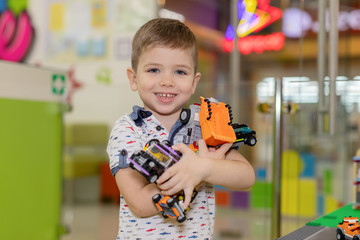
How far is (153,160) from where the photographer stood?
816 millimetres

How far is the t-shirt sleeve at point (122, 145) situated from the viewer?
0.94 meters

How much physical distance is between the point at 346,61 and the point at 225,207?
2.98 m

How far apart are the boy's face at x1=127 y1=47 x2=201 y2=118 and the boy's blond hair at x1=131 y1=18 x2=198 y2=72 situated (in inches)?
0.4

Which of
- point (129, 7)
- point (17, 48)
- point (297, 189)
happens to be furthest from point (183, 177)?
point (17, 48)

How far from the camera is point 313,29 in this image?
5078mm

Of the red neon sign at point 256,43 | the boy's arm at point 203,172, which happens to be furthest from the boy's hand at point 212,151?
the red neon sign at point 256,43

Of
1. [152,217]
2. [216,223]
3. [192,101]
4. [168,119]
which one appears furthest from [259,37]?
[152,217]

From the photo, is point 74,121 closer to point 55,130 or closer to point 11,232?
point 55,130

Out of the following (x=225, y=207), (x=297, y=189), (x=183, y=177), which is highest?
(x=183, y=177)

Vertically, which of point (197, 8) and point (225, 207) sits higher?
point (197, 8)

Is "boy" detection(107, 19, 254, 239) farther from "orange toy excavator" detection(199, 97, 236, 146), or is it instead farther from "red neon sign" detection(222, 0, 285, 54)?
"red neon sign" detection(222, 0, 285, 54)

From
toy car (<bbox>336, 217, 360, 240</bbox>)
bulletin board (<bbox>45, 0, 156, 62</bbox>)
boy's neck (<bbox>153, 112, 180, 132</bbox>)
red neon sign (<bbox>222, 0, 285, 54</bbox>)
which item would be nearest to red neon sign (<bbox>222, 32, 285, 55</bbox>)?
red neon sign (<bbox>222, 0, 285, 54</bbox>)

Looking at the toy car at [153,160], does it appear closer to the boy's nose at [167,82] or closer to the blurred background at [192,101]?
the boy's nose at [167,82]

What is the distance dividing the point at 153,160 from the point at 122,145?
6.4 inches
